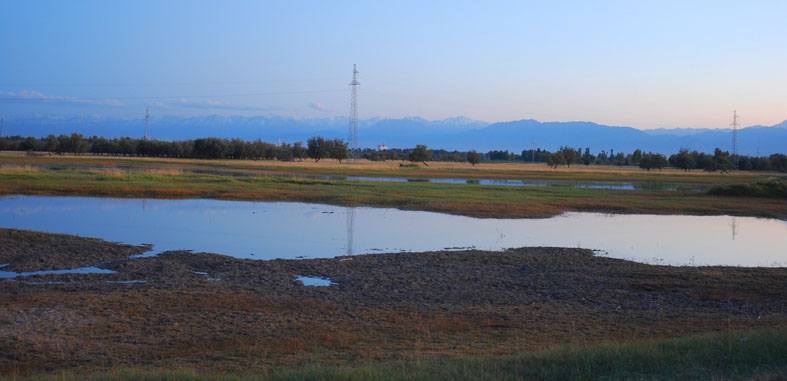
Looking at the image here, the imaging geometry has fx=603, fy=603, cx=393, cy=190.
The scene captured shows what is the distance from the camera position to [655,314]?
12297mm

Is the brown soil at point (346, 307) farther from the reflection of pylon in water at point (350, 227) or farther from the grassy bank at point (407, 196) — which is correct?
the grassy bank at point (407, 196)

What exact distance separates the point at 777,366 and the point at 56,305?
11950 millimetres

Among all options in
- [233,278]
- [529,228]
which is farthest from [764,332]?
[529,228]

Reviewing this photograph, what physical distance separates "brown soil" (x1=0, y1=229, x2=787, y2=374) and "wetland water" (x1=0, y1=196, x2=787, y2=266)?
8.52ft

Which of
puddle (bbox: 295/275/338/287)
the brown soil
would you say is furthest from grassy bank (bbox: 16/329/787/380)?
puddle (bbox: 295/275/338/287)

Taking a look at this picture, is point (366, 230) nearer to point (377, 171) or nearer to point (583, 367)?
point (583, 367)

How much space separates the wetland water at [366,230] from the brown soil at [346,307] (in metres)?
2.60

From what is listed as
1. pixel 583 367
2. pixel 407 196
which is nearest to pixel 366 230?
pixel 407 196

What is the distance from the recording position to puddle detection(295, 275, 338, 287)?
14898mm

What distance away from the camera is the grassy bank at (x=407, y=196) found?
36375 millimetres

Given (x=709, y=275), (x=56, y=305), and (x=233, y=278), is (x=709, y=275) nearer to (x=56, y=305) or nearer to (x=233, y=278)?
(x=233, y=278)

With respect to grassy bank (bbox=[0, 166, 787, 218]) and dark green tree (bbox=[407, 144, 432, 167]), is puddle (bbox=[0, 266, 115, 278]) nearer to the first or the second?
grassy bank (bbox=[0, 166, 787, 218])

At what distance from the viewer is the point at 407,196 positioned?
4081 centimetres

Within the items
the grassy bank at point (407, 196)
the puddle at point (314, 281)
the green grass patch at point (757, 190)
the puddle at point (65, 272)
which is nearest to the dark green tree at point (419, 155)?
the grassy bank at point (407, 196)
